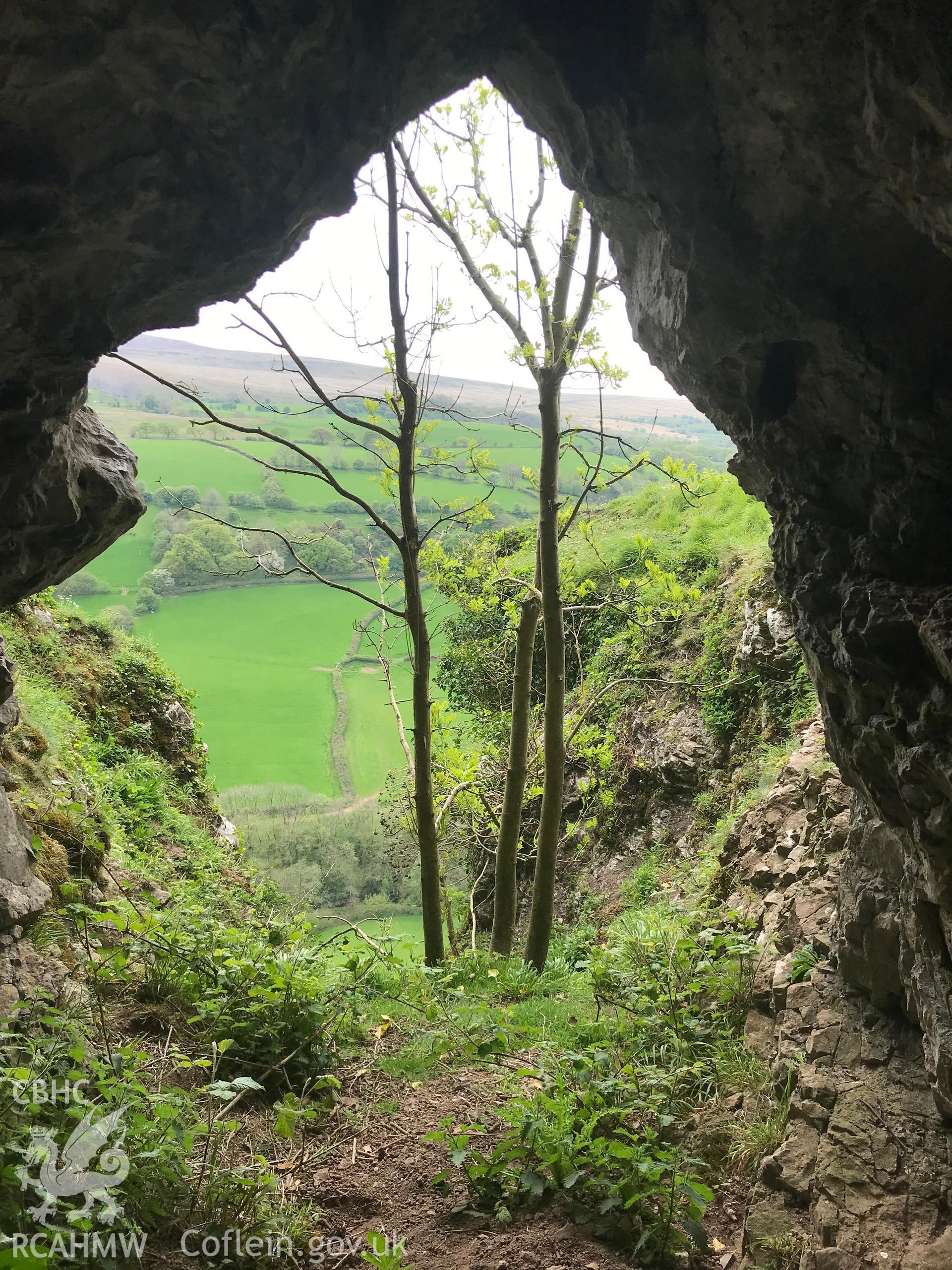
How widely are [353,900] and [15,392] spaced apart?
1355 cm

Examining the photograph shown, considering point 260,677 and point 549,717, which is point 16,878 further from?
point 260,677

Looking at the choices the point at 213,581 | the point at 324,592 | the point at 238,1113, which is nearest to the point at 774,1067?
the point at 238,1113

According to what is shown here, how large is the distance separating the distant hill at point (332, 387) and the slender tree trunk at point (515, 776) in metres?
1.89

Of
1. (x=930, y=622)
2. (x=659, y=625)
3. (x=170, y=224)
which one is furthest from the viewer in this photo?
(x=659, y=625)

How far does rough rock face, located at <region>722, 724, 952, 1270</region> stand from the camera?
2674 millimetres

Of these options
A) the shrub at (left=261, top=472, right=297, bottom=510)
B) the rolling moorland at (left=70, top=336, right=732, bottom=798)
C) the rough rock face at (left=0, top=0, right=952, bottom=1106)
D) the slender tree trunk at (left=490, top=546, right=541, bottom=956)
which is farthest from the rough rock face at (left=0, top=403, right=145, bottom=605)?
the shrub at (left=261, top=472, right=297, bottom=510)

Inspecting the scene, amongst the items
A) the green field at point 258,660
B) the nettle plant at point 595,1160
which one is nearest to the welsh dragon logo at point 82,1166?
the nettle plant at point 595,1160

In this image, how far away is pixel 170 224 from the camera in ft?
9.85

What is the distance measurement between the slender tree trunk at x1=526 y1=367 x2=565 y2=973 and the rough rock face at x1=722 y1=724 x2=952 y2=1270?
8.60 feet

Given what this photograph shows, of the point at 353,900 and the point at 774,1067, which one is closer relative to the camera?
the point at 774,1067

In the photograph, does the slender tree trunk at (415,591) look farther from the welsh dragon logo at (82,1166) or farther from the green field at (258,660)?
the green field at (258,660)

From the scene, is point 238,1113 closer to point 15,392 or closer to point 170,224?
point 15,392

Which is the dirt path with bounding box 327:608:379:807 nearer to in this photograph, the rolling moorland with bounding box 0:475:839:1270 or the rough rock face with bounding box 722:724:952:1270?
the rolling moorland with bounding box 0:475:839:1270

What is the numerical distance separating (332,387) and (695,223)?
4.49 meters
